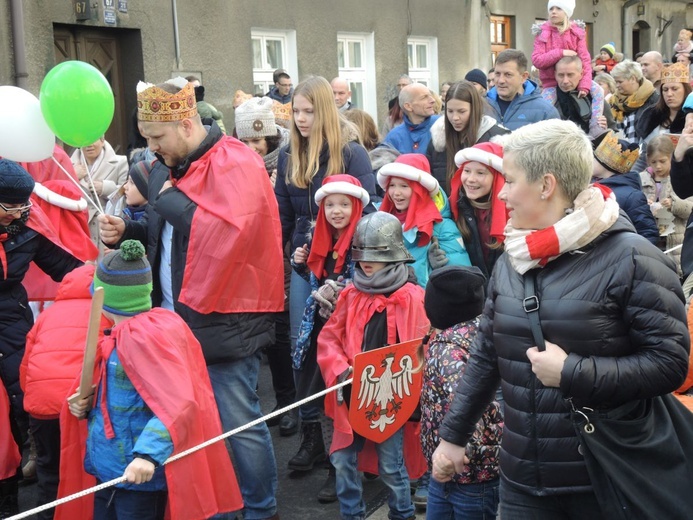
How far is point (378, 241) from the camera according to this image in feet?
15.1

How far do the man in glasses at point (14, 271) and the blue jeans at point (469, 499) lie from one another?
2.39 metres

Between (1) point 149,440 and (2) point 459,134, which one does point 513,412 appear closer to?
(1) point 149,440

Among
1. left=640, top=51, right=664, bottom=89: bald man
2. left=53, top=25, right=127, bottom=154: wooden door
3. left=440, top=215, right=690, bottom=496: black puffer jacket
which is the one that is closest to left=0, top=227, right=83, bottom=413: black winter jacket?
left=440, top=215, right=690, bottom=496: black puffer jacket

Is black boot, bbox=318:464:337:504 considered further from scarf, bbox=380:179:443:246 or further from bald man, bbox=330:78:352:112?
bald man, bbox=330:78:352:112

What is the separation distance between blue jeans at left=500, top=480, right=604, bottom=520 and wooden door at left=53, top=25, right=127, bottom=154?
10077mm

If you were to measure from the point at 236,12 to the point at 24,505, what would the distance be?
1005 centimetres

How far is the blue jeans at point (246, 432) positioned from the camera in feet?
14.6

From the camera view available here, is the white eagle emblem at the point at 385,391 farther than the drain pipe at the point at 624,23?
No

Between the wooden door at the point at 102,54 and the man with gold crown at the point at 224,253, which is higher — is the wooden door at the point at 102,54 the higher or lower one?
the higher one

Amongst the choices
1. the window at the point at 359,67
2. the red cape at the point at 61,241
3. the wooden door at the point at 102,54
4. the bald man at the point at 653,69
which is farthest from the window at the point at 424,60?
the red cape at the point at 61,241

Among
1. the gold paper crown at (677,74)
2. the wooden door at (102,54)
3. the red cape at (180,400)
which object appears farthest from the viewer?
the wooden door at (102,54)

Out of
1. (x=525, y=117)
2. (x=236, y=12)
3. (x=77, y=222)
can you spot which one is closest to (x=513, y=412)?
(x=77, y=222)

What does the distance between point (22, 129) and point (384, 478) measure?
2.89 metres

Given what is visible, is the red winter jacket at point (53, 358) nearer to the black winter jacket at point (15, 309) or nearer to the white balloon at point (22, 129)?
the black winter jacket at point (15, 309)
